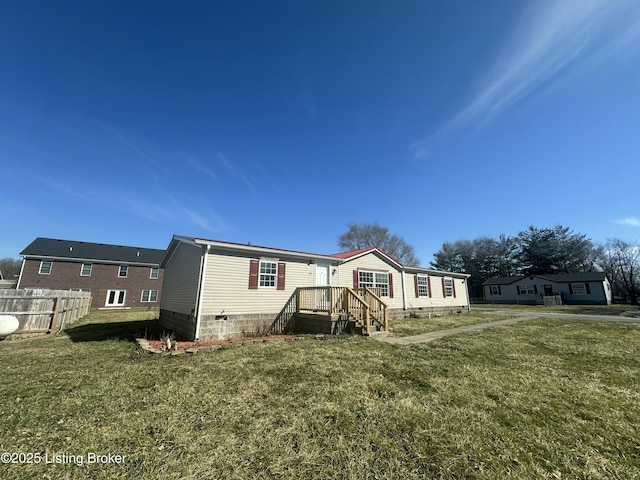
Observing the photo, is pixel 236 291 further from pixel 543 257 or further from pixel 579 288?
pixel 543 257

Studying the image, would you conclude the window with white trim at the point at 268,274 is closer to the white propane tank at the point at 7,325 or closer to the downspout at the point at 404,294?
the white propane tank at the point at 7,325

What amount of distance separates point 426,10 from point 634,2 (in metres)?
5.84

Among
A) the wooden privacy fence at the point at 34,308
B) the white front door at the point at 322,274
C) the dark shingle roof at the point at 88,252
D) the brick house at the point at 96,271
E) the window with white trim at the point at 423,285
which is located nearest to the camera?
the wooden privacy fence at the point at 34,308

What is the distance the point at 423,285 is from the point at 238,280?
45.2 feet

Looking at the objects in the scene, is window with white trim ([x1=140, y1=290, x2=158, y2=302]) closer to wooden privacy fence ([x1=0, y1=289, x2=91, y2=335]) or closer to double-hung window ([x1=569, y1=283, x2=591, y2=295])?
wooden privacy fence ([x1=0, y1=289, x2=91, y2=335])

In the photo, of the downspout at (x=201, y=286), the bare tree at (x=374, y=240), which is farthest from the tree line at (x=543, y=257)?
the downspout at (x=201, y=286)

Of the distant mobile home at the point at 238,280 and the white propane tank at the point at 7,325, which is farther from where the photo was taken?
the distant mobile home at the point at 238,280

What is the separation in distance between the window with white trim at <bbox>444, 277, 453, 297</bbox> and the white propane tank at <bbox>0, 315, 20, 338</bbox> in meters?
24.1

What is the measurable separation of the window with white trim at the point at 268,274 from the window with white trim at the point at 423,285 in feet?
37.3

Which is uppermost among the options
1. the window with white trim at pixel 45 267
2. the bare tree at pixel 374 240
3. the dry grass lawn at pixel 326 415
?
the bare tree at pixel 374 240

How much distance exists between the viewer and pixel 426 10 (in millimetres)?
9578

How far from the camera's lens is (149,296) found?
30.3 metres

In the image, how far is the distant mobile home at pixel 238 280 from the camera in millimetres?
9977

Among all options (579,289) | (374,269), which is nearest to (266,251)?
(374,269)
